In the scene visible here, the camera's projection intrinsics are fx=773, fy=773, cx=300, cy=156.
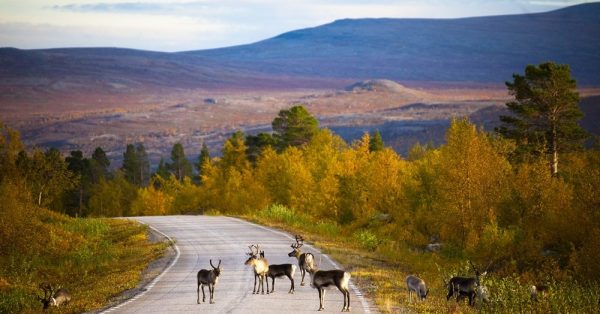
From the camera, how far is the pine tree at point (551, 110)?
5106cm

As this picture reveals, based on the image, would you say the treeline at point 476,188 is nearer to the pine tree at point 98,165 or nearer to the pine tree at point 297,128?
the pine tree at point 297,128

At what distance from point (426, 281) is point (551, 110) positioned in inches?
1138

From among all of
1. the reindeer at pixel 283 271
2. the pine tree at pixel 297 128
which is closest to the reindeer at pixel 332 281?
the reindeer at pixel 283 271

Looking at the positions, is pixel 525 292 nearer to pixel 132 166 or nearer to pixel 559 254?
pixel 559 254

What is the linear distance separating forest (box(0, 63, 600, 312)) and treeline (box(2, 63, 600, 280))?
0.25ft

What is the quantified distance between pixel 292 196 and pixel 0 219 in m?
30.9

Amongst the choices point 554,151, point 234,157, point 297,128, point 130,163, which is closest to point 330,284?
A: point 554,151

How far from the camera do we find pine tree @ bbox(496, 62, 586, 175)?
51.1 meters

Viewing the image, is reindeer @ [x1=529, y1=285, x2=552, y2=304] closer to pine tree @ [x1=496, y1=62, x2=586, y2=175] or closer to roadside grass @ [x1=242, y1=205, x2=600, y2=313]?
roadside grass @ [x1=242, y1=205, x2=600, y2=313]

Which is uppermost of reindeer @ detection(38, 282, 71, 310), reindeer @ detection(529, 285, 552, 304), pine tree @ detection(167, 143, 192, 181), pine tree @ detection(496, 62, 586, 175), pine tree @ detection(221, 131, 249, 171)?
pine tree @ detection(496, 62, 586, 175)

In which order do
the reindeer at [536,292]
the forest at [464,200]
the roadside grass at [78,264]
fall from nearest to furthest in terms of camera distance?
1. the reindeer at [536,292]
2. the roadside grass at [78,264]
3. the forest at [464,200]

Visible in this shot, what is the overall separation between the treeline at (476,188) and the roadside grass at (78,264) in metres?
12.5

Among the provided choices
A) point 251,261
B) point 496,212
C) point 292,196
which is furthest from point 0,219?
point 292,196

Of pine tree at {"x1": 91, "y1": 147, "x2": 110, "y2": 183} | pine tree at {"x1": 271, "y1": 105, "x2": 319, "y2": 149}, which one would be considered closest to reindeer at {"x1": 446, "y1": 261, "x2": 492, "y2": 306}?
pine tree at {"x1": 271, "y1": 105, "x2": 319, "y2": 149}
